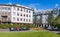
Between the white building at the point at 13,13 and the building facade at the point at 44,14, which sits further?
the building facade at the point at 44,14

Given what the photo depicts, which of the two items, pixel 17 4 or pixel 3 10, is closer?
pixel 3 10

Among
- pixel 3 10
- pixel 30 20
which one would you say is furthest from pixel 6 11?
pixel 30 20

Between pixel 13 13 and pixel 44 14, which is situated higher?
pixel 44 14

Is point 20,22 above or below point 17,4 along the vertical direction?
below

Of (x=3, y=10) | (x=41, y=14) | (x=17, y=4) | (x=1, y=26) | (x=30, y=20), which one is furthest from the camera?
(x=41, y=14)

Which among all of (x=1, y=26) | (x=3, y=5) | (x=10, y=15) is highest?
(x=3, y=5)

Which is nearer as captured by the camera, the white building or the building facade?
the white building

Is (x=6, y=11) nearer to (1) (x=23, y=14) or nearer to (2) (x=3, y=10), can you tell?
(2) (x=3, y=10)

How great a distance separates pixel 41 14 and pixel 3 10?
5890 centimetres

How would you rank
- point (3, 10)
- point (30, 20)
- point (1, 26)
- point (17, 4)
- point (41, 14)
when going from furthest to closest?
point (41, 14), point (30, 20), point (17, 4), point (3, 10), point (1, 26)

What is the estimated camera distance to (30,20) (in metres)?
109

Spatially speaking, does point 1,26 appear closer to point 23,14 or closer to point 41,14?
point 23,14

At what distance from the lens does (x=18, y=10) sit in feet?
321

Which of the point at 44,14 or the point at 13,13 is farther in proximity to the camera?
the point at 44,14
